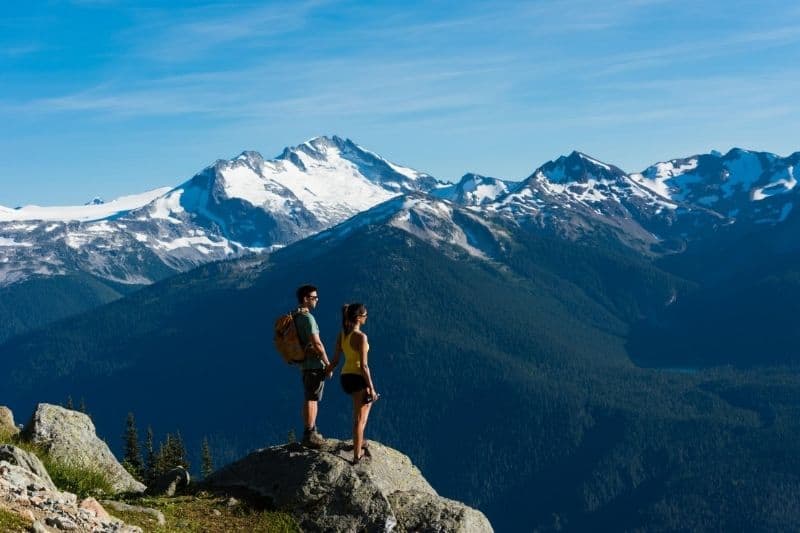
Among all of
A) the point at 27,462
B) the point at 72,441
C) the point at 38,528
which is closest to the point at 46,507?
the point at 38,528

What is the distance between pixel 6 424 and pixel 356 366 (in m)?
15.9

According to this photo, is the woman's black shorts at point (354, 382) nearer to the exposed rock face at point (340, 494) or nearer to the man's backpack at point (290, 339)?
the man's backpack at point (290, 339)

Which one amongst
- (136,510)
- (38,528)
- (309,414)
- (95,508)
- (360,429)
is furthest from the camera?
(309,414)

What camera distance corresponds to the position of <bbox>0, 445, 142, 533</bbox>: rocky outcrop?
66.6 feet

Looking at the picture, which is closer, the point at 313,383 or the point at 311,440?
the point at 311,440

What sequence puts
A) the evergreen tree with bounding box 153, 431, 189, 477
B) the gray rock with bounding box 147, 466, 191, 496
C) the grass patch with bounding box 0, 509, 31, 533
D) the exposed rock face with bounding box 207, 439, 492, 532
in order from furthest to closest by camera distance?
the evergreen tree with bounding box 153, 431, 189, 477 < the gray rock with bounding box 147, 466, 191, 496 < the exposed rock face with bounding box 207, 439, 492, 532 < the grass patch with bounding box 0, 509, 31, 533

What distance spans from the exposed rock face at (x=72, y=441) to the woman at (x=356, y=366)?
8.62 m

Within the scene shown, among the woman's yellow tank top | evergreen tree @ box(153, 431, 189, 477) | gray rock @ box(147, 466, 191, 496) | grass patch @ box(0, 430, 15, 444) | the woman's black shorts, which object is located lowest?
evergreen tree @ box(153, 431, 189, 477)

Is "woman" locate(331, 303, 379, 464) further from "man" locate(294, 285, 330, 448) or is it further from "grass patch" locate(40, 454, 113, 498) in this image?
"grass patch" locate(40, 454, 113, 498)

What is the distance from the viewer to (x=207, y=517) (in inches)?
984

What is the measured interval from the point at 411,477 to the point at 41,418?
42.1 feet

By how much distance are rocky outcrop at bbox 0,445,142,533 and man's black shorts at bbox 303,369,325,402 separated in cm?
726

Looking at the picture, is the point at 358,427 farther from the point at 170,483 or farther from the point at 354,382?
the point at 170,483

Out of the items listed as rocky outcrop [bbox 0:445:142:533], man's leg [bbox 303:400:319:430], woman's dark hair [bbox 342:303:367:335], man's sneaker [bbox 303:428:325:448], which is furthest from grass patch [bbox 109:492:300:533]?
woman's dark hair [bbox 342:303:367:335]
